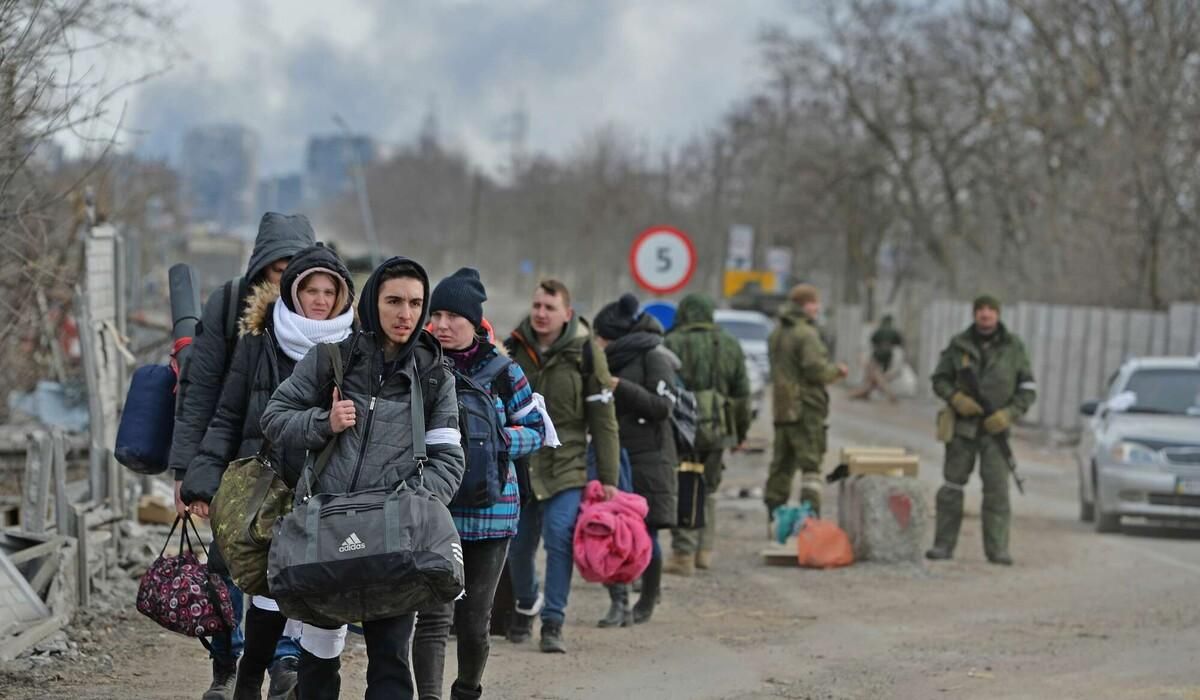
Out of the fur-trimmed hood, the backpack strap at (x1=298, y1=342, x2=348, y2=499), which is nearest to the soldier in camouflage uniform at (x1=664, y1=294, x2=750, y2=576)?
the fur-trimmed hood

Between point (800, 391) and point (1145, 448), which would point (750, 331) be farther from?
point (800, 391)

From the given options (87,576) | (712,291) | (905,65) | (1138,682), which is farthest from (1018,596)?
(712,291)

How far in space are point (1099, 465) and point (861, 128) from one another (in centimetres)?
3948

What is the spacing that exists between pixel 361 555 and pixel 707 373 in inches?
290

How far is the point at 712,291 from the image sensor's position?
7406 cm

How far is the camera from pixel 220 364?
6.66 meters

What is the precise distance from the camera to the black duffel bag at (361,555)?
540 centimetres

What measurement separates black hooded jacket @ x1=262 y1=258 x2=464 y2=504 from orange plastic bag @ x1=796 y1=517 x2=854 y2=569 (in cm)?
782

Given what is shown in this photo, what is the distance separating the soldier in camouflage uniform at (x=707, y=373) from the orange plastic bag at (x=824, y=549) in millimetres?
909

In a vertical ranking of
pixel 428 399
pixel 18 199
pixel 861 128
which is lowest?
pixel 428 399

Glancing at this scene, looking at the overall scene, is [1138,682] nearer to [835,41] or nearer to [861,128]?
[835,41]

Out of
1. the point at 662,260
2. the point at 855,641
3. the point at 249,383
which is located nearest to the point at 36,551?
the point at 249,383

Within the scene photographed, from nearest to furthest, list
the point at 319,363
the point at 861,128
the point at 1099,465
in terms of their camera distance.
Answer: the point at 319,363 → the point at 1099,465 → the point at 861,128

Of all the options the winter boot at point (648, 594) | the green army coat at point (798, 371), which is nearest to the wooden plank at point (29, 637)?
the winter boot at point (648, 594)
